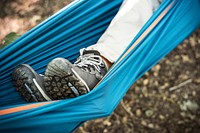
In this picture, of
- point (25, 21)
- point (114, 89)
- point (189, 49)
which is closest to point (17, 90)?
point (114, 89)

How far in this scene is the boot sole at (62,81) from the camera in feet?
3.64

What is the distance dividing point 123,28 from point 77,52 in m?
0.22

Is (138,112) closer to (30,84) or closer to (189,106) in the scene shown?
(189,106)

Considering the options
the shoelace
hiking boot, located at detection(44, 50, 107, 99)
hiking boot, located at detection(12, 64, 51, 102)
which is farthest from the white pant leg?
hiking boot, located at detection(12, 64, 51, 102)

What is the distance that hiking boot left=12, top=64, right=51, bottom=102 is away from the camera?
1.18 m

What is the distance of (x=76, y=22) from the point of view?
145cm

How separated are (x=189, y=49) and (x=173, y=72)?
26cm

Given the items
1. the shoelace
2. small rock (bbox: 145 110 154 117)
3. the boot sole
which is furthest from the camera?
small rock (bbox: 145 110 154 117)

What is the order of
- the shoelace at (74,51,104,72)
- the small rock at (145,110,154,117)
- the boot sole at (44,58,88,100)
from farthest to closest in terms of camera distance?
1. the small rock at (145,110,154,117)
2. the shoelace at (74,51,104,72)
3. the boot sole at (44,58,88,100)

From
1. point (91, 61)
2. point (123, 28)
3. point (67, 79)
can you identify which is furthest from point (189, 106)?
point (67, 79)

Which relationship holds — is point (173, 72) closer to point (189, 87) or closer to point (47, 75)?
point (189, 87)

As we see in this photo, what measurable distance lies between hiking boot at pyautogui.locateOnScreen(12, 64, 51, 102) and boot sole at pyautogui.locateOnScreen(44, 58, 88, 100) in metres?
0.03

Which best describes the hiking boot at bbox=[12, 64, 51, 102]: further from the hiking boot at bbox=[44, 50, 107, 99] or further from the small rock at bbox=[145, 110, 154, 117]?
the small rock at bbox=[145, 110, 154, 117]

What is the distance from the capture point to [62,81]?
44.6 inches
